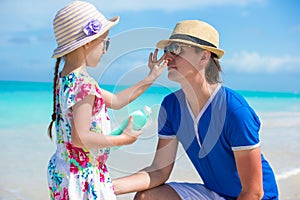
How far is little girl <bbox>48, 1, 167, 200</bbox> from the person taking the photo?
2.24 m

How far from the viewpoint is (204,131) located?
2662mm

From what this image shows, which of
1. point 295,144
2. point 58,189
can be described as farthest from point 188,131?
point 295,144

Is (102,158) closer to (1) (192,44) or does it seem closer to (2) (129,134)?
(2) (129,134)

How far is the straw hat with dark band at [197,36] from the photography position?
259 cm

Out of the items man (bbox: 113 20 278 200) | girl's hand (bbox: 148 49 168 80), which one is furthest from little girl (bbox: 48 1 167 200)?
man (bbox: 113 20 278 200)

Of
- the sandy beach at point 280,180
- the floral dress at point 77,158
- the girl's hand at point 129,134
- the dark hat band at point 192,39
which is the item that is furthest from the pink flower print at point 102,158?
the sandy beach at point 280,180

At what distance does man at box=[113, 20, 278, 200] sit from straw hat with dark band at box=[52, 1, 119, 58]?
0.41m

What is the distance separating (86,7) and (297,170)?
12.7ft

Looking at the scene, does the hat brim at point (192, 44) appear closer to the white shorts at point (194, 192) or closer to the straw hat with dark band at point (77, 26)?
the straw hat with dark band at point (77, 26)

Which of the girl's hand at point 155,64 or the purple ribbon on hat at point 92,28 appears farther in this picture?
the girl's hand at point 155,64

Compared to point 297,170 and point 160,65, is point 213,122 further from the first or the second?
point 297,170

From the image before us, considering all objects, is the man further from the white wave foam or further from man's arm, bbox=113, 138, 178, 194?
the white wave foam

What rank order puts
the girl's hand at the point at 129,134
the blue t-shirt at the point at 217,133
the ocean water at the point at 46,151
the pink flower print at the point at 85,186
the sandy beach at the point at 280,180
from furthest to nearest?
1. the sandy beach at the point at 280,180
2. the ocean water at the point at 46,151
3. the blue t-shirt at the point at 217,133
4. the pink flower print at the point at 85,186
5. the girl's hand at the point at 129,134

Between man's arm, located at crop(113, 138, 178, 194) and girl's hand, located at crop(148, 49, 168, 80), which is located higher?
girl's hand, located at crop(148, 49, 168, 80)
